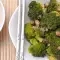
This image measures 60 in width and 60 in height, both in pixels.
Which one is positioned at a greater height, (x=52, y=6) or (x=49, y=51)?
(x=52, y=6)

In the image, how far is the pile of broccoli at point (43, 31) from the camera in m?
0.81

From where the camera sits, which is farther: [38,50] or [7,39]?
[7,39]

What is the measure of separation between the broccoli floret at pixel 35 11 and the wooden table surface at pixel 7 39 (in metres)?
0.14

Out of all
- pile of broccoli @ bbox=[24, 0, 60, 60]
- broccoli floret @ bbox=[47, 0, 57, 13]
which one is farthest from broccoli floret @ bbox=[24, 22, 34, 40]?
broccoli floret @ bbox=[47, 0, 57, 13]

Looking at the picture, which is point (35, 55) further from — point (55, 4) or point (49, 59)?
point (55, 4)

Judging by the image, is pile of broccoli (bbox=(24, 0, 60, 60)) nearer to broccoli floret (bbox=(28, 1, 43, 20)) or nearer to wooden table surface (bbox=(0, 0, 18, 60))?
broccoli floret (bbox=(28, 1, 43, 20))

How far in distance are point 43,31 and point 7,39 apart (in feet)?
0.65

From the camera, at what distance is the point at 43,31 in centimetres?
84

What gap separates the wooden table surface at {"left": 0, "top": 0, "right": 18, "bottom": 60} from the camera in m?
0.92

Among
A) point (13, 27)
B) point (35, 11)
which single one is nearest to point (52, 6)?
point (35, 11)

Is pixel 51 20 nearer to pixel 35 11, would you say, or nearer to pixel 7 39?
pixel 35 11

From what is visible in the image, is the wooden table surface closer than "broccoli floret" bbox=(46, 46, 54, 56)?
No

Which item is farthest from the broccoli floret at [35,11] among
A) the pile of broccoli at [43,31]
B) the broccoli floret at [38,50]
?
the broccoli floret at [38,50]

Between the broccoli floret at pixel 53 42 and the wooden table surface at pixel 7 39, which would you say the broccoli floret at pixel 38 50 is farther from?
the wooden table surface at pixel 7 39
